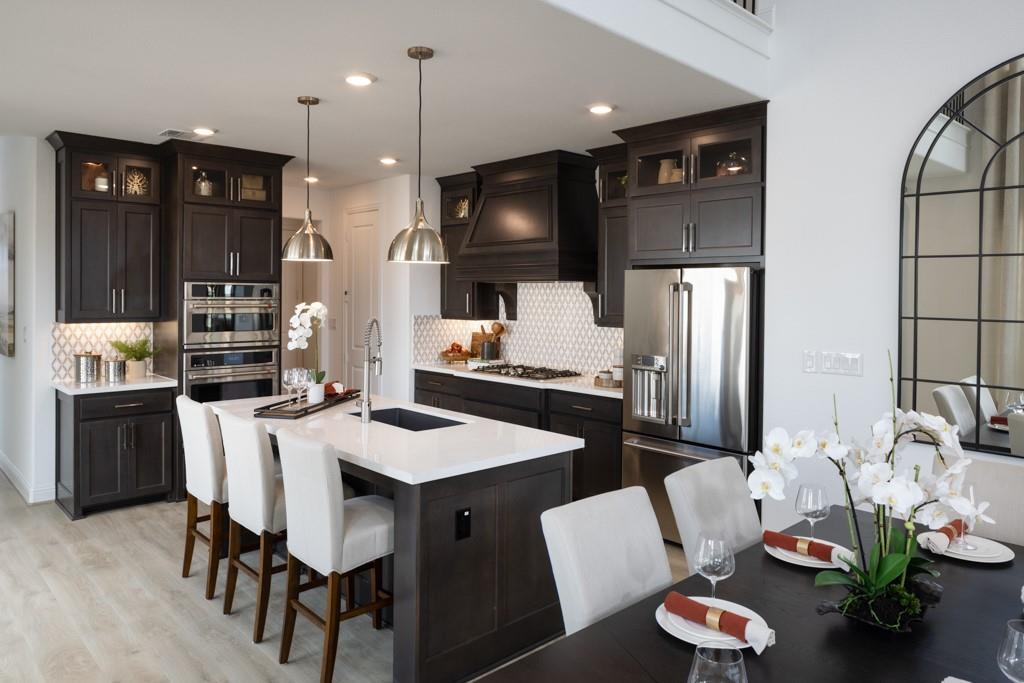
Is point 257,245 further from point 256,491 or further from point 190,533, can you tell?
point 256,491

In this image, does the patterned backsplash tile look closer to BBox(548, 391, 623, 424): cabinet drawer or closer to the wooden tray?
the wooden tray

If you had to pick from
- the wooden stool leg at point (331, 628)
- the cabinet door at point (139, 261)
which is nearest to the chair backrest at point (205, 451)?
the wooden stool leg at point (331, 628)

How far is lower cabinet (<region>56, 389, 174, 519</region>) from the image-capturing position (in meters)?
4.89

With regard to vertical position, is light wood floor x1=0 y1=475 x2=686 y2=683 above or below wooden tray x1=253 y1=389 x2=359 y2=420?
below

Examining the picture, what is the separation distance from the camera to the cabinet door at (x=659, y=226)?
4.39m

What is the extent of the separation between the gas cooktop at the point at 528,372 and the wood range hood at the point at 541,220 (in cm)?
73

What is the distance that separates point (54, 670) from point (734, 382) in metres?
3.47

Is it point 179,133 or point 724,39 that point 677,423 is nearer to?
point 724,39

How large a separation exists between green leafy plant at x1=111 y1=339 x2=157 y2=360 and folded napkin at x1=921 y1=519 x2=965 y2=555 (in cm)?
507

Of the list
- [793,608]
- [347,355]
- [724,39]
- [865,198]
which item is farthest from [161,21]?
[347,355]

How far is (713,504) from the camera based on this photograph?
8.07ft

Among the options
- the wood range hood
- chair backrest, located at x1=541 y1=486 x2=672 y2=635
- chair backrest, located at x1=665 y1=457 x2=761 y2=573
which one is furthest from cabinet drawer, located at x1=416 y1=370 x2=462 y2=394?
chair backrest, located at x1=541 y1=486 x2=672 y2=635

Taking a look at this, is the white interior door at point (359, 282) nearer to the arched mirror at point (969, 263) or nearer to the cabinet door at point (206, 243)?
the cabinet door at point (206, 243)

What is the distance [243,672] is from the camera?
2.94 m
